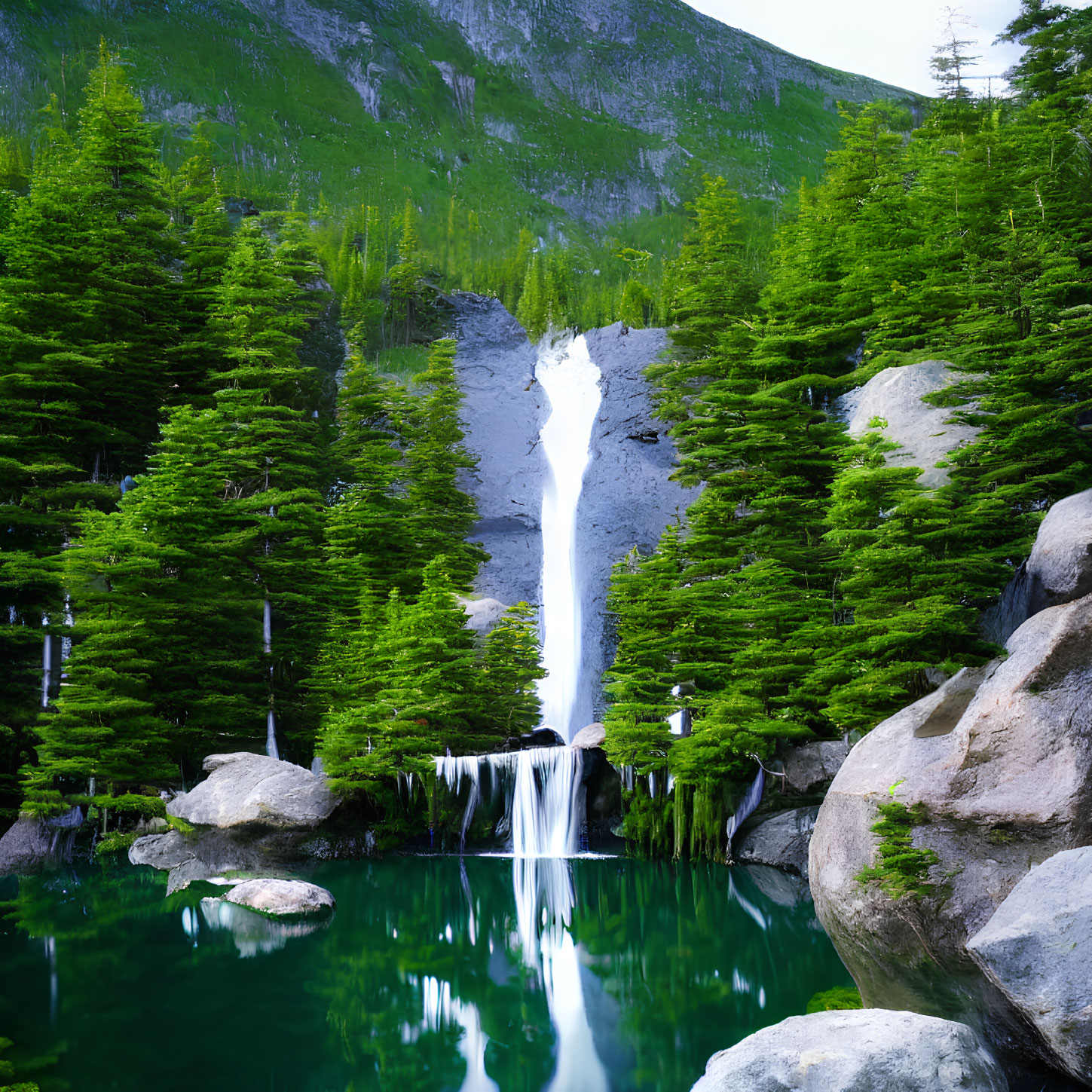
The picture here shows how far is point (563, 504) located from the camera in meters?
32.1

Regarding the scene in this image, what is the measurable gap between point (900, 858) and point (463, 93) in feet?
259

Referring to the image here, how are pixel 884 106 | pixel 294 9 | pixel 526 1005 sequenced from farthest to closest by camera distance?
pixel 294 9 → pixel 884 106 → pixel 526 1005

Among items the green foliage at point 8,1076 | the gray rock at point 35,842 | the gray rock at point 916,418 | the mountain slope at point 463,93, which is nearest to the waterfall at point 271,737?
the gray rock at point 35,842

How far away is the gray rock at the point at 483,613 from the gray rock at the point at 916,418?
39.3 ft

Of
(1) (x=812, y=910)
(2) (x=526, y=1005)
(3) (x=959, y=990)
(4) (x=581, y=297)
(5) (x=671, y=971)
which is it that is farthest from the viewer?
(4) (x=581, y=297)

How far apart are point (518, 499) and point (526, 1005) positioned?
2342 centimetres

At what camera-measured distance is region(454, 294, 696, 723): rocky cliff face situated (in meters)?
29.3

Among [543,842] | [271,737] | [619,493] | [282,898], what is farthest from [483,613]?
→ [282,898]

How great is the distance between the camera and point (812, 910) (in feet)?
42.4

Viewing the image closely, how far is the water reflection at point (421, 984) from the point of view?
7898mm

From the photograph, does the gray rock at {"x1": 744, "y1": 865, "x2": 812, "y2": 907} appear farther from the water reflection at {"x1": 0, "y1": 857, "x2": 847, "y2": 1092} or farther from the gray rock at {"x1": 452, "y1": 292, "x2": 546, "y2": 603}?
the gray rock at {"x1": 452, "y1": 292, "x2": 546, "y2": 603}

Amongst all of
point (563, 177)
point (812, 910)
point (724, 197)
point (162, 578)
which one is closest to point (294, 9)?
point (563, 177)

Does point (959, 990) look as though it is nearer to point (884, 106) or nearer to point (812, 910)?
point (812, 910)

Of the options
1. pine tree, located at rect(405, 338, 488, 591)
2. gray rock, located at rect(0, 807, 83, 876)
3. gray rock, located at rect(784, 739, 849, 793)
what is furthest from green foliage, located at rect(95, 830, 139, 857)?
gray rock, located at rect(784, 739, 849, 793)
